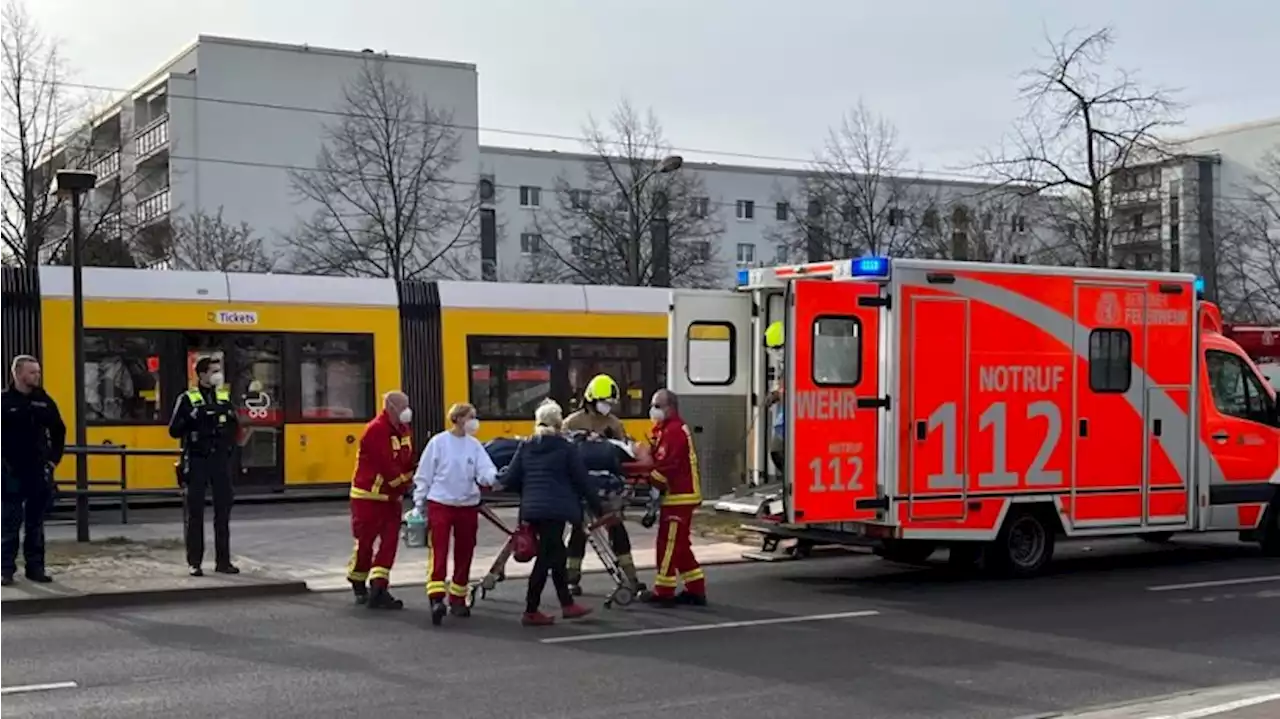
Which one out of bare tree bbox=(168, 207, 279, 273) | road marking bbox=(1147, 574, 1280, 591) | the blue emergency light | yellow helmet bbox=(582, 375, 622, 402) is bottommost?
road marking bbox=(1147, 574, 1280, 591)

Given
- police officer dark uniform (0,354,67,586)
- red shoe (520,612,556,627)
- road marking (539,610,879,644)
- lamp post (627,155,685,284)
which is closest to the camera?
road marking (539,610,879,644)

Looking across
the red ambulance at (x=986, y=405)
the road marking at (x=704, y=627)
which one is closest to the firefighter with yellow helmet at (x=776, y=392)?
the red ambulance at (x=986, y=405)

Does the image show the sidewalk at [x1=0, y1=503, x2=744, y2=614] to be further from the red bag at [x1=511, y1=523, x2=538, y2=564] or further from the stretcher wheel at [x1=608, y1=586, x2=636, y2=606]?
the red bag at [x1=511, y1=523, x2=538, y2=564]

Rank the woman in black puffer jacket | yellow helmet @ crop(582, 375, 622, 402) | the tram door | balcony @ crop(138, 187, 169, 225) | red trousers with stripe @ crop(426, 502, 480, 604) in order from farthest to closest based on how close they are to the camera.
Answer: balcony @ crop(138, 187, 169, 225)
the tram door
yellow helmet @ crop(582, 375, 622, 402)
red trousers with stripe @ crop(426, 502, 480, 604)
the woman in black puffer jacket

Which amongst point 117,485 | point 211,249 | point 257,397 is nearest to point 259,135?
point 211,249

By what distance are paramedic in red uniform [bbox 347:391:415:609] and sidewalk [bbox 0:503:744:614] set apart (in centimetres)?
113

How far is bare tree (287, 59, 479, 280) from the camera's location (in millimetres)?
44688

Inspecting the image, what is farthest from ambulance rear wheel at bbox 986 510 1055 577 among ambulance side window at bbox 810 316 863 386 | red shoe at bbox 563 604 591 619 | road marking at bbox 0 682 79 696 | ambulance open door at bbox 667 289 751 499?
road marking at bbox 0 682 79 696

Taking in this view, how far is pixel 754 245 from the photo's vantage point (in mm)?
73500

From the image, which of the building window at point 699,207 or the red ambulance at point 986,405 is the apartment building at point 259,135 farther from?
the red ambulance at point 986,405

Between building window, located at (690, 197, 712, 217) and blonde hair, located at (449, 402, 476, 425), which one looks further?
building window, located at (690, 197, 712, 217)

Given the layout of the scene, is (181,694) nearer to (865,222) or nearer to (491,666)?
(491,666)

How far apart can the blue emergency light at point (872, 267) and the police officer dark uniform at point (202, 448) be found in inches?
226

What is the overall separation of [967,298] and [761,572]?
3422 millimetres
